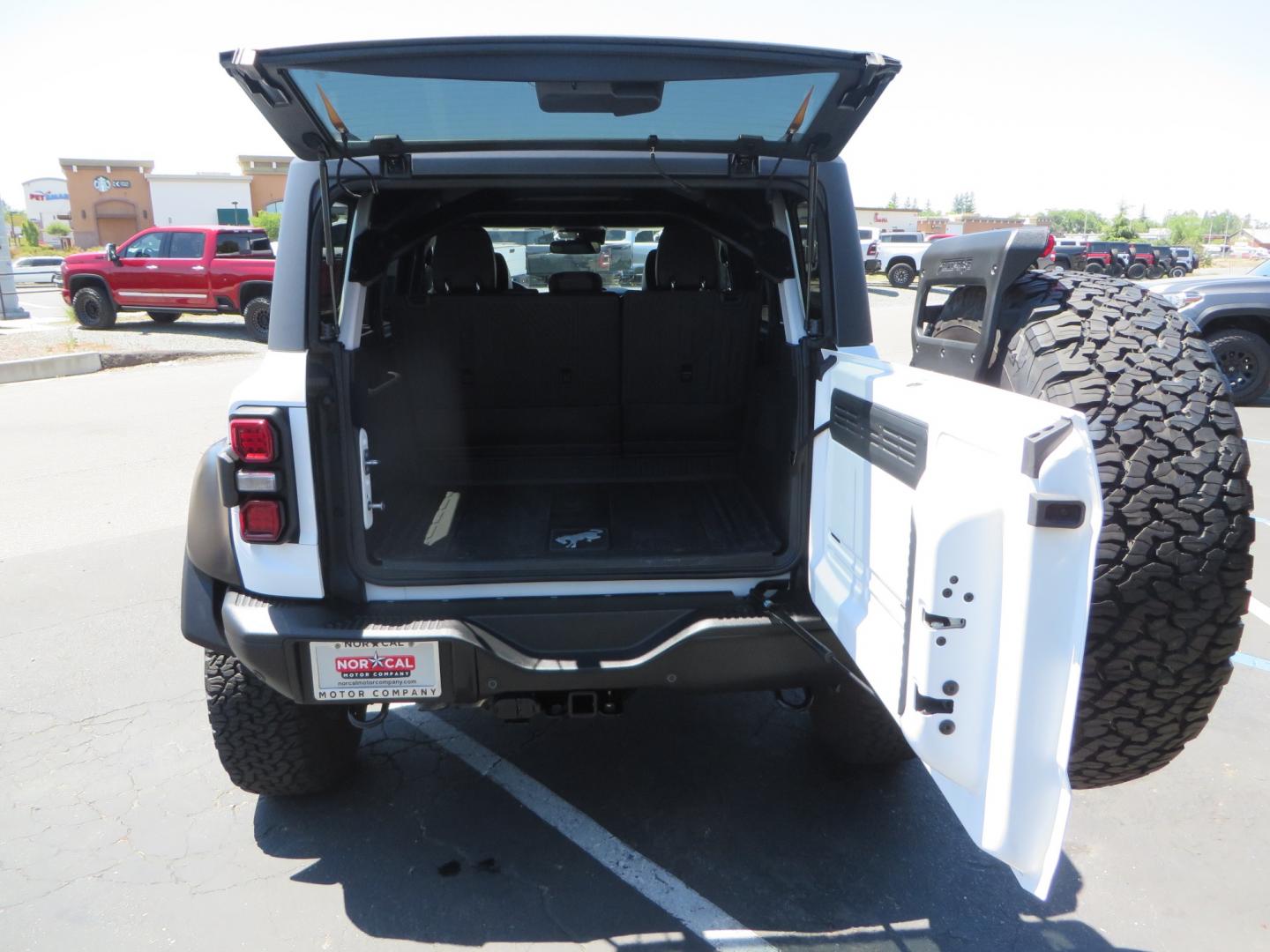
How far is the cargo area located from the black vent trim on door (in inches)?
41.3

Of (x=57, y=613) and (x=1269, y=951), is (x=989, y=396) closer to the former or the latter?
(x=1269, y=951)

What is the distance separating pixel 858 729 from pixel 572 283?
2.38m

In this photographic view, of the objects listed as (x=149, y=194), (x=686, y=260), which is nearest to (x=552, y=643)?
(x=686, y=260)

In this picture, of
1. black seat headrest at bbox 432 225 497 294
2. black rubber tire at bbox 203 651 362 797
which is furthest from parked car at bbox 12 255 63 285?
black rubber tire at bbox 203 651 362 797

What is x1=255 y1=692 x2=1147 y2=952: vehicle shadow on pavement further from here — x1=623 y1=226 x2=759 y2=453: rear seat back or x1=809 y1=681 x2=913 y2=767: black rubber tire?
x1=623 y1=226 x2=759 y2=453: rear seat back

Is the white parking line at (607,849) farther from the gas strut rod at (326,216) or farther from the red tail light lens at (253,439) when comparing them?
the gas strut rod at (326,216)

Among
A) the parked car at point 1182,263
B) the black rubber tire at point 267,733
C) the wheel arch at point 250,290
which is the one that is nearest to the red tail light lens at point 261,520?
the black rubber tire at point 267,733

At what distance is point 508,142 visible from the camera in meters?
2.53

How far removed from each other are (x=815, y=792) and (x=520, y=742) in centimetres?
110

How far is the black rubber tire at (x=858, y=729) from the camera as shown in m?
2.96

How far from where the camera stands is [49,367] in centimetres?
1238

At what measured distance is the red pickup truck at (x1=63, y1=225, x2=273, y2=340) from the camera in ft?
51.9

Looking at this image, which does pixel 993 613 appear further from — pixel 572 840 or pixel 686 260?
pixel 686 260

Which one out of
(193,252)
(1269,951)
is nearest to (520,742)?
(1269,951)
